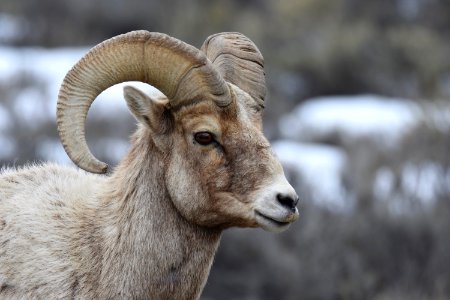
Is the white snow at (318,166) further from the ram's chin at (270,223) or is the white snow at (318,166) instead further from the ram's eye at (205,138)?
the ram's chin at (270,223)

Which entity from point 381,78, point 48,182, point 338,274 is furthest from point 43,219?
point 381,78

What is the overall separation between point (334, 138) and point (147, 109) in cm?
1932

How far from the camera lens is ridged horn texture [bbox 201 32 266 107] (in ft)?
24.8

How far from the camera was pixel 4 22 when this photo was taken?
35.3m

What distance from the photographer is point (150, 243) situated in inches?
275

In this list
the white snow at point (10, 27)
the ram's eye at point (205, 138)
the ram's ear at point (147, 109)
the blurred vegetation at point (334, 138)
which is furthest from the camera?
the white snow at point (10, 27)

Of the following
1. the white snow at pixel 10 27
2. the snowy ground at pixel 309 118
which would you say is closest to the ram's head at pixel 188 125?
the snowy ground at pixel 309 118

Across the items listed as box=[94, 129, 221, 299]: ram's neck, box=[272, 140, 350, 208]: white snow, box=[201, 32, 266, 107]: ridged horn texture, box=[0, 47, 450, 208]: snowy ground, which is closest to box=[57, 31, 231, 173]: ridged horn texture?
box=[94, 129, 221, 299]: ram's neck

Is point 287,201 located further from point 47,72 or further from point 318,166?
point 47,72

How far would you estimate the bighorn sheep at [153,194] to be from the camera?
6891mm

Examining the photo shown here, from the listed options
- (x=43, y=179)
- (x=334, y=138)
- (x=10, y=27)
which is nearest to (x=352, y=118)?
(x=334, y=138)

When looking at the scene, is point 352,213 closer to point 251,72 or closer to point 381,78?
point 251,72

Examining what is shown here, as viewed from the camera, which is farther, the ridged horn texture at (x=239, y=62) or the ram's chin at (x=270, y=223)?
the ridged horn texture at (x=239, y=62)

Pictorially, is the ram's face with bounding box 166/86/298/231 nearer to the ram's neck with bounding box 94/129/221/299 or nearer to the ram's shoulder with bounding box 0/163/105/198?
the ram's neck with bounding box 94/129/221/299
